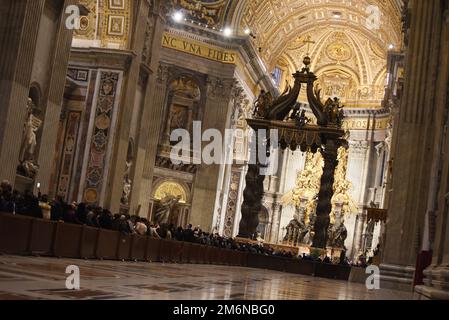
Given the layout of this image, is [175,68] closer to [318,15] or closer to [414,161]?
[318,15]

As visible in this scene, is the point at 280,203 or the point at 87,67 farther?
the point at 280,203

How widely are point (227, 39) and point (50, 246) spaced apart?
21599 mm

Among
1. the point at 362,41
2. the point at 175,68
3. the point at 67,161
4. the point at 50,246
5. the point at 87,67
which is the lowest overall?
the point at 50,246

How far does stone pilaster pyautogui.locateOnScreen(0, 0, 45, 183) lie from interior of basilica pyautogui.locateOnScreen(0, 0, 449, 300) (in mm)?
32

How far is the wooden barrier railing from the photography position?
951 cm

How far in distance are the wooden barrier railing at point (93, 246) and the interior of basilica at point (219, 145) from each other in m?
0.03

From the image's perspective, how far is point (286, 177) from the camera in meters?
44.1

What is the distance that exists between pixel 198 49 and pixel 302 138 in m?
9.12

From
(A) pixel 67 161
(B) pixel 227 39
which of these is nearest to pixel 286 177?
(B) pixel 227 39

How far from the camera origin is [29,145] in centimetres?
1452

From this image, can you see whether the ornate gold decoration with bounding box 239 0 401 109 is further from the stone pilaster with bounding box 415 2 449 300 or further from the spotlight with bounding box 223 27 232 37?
the stone pilaster with bounding box 415 2 449 300

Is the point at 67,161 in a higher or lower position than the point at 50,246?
higher

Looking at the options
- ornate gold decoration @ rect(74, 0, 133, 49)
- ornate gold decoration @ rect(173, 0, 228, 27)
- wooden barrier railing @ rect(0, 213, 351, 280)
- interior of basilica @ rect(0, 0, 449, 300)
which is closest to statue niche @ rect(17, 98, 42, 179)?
interior of basilica @ rect(0, 0, 449, 300)

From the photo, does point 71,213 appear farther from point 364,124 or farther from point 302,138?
point 364,124
